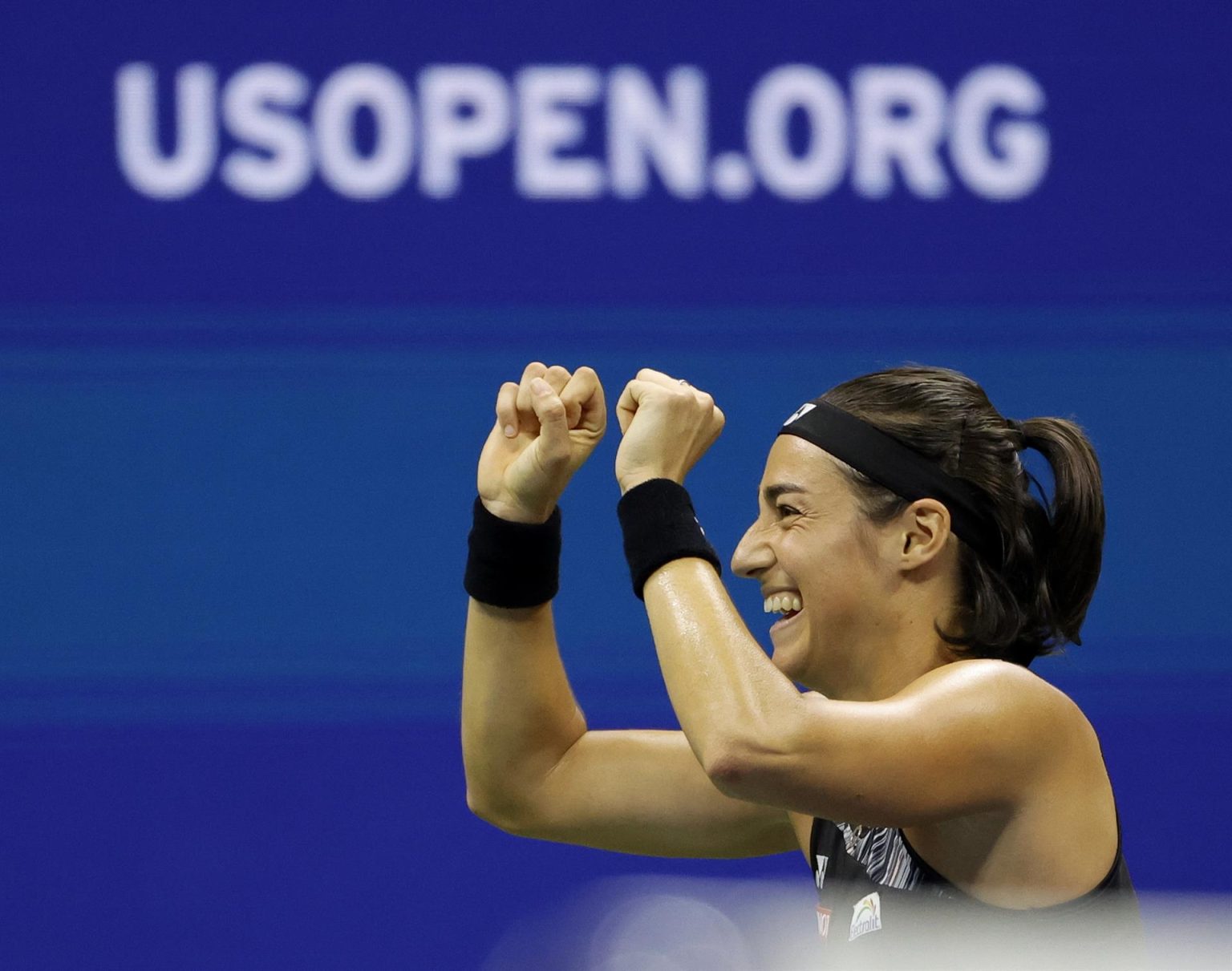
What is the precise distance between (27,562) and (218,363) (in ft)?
1.26

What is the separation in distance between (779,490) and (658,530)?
0.57 feet

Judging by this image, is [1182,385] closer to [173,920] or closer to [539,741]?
[539,741]

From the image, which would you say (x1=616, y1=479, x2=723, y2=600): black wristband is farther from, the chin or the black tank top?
the black tank top

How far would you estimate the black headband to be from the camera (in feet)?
4.39

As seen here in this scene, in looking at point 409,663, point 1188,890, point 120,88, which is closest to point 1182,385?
point 1188,890

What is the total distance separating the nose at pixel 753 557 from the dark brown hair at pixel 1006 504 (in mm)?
89

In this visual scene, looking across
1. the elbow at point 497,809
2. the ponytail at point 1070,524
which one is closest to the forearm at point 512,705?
the elbow at point 497,809

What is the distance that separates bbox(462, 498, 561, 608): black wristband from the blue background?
0.78m

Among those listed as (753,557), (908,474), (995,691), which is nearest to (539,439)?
(753,557)

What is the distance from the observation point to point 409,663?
224 cm

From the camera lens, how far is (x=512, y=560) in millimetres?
1449

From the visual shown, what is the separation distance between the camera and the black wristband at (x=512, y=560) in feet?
4.74

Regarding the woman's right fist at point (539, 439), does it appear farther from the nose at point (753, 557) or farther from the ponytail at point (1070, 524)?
the ponytail at point (1070, 524)

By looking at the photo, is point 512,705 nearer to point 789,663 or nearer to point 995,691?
point 789,663
